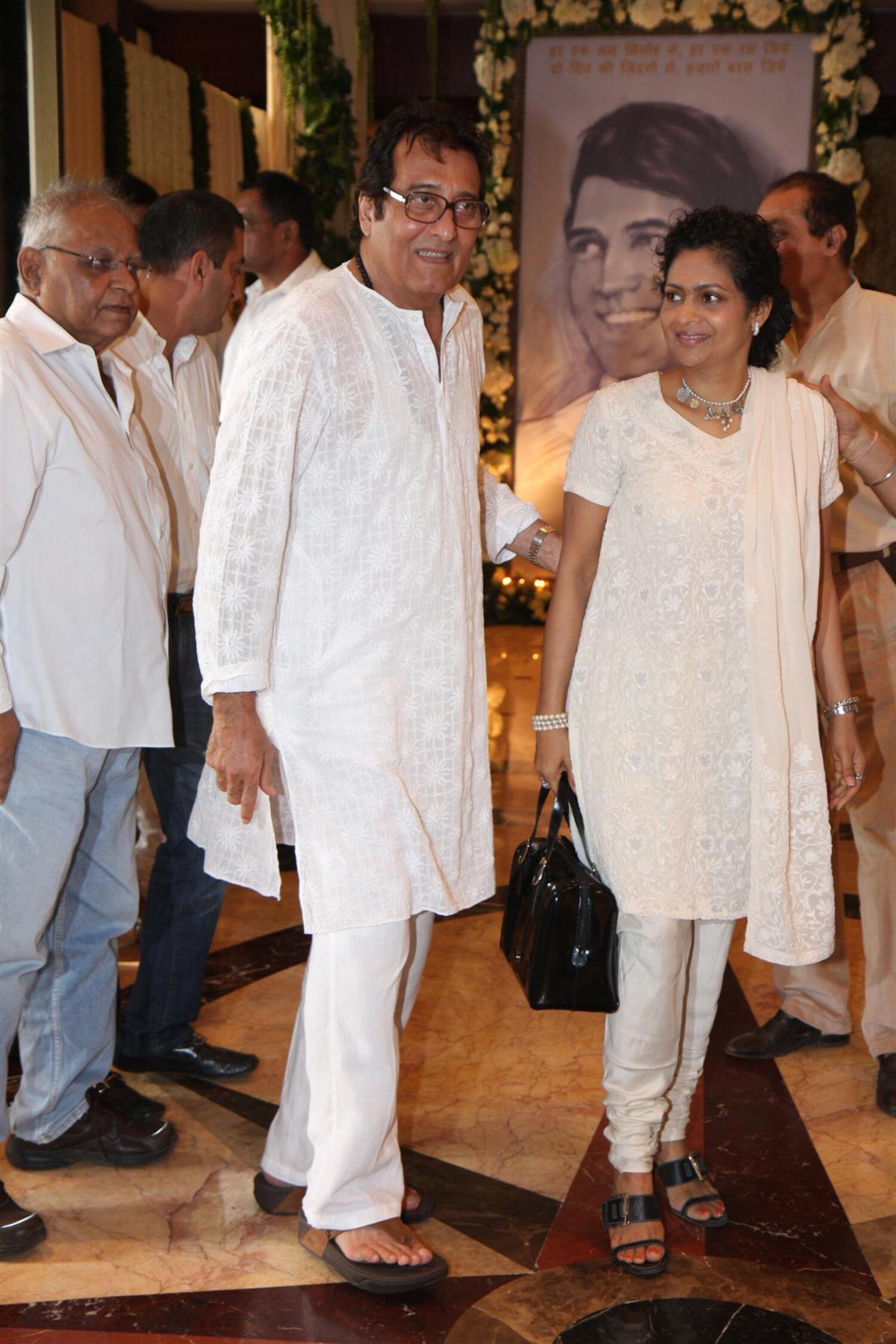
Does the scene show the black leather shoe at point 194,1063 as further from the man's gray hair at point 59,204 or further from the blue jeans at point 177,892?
the man's gray hair at point 59,204

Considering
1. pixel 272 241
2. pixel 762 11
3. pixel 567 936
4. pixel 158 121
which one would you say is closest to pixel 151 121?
pixel 158 121

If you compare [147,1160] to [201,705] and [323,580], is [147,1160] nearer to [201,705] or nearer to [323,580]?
[201,705]

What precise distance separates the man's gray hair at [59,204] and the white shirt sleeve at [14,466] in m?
0.35

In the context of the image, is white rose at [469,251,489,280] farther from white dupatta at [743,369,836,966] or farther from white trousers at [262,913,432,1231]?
white trousers at [262,913,432,1231]

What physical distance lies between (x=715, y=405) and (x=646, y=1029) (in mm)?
1133

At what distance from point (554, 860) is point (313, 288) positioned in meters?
1.08

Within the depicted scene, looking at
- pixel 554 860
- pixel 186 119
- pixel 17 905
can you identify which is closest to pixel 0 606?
pixel 17 905

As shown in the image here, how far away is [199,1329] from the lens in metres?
2.26

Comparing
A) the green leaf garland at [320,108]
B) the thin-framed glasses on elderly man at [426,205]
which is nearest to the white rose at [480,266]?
the green leaf garland at [320,108]

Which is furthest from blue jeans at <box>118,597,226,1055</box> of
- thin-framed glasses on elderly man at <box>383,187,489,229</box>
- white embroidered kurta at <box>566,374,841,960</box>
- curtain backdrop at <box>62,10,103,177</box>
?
curtain backdrop at <box>62,10,103,177</box>

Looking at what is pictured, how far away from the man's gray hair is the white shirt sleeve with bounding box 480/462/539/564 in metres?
0.87

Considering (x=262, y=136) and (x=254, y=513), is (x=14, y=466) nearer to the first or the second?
(x=254, y=513)

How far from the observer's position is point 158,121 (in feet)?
22.4

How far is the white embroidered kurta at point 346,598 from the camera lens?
2205 millimetres
